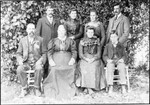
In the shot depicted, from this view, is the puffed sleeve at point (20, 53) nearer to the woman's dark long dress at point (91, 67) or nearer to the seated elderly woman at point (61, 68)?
the seated elderly woman at point (61, 68)

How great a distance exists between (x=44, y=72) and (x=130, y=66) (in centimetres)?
301

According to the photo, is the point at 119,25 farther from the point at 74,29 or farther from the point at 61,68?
the point at 61,68

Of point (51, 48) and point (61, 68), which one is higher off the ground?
point (51, 48)

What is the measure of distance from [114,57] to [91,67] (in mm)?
679

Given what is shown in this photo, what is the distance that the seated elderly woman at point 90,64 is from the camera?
243 inches

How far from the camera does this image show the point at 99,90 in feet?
21.1

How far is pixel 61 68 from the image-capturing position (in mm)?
6098

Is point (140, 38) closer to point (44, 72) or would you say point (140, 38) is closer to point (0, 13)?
point (44, 72)

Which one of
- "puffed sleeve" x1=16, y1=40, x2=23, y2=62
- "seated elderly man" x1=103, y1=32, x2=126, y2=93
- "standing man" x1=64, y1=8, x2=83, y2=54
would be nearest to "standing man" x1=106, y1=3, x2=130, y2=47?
"seated elderly man" x1=103, y1=32, x2=126, y2=93

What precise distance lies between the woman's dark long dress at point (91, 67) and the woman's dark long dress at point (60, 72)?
206 millimetres

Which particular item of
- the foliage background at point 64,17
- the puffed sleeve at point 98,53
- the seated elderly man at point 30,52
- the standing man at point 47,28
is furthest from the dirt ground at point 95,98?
the standing man at point 47,28

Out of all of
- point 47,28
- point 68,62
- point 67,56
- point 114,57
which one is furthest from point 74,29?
point 114,57

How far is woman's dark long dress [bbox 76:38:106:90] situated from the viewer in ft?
20.2

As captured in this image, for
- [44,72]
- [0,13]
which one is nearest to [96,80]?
[44,72]
